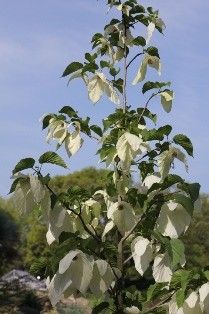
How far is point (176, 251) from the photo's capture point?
2219mm

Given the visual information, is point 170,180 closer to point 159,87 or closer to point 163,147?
point 163,147

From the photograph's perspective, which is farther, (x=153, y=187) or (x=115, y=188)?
(x=115, y=188)

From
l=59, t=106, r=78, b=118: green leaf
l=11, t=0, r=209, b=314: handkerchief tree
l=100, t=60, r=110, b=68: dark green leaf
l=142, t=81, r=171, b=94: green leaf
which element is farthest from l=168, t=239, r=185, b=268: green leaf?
l=100, t=60, r=110, b=68: dark green leaf

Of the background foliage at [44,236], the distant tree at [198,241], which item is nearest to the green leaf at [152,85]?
the background foliage at [44,236]

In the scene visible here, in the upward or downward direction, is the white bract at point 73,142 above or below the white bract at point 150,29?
below

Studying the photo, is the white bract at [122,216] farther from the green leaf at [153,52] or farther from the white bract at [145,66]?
the green leaf at [153,52]

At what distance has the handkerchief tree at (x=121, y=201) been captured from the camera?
2207 millimetres

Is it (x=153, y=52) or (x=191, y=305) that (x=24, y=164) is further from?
(x=153, y=52)

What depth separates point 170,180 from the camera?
2.34m

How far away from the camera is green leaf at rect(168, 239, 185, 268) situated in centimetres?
219

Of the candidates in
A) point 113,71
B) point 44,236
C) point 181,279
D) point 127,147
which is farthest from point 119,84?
point 44,236

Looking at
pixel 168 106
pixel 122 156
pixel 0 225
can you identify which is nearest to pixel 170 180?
pixel 122 156

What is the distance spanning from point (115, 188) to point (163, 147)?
0.33m

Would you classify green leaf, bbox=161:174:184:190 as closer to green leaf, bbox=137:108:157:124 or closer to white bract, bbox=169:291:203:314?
white bract, bbox=169:291:203:314
